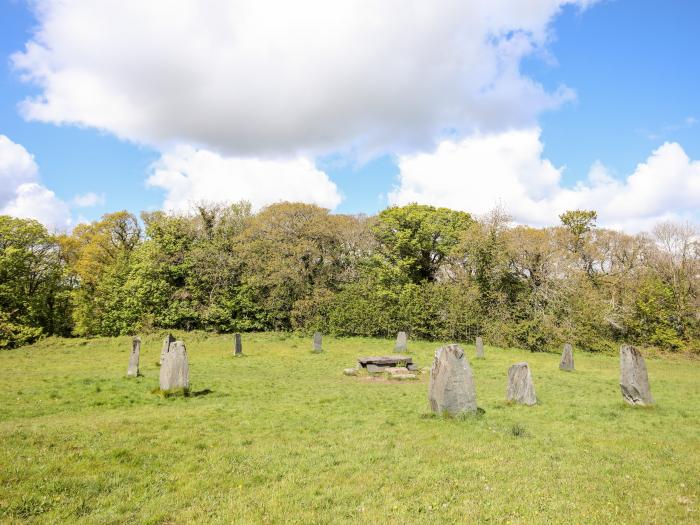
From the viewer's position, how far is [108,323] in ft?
127

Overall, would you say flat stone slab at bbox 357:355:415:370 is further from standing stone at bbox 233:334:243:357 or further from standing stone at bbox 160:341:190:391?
standing stone at bbox 160:341:190:391

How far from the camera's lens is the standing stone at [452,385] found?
11367 mm

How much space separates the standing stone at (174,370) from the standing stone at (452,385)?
824cm

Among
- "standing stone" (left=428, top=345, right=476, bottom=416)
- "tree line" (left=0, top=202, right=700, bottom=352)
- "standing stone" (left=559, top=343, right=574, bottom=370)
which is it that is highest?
"tree line" (left=0, top=202, right=700, bottom=352)

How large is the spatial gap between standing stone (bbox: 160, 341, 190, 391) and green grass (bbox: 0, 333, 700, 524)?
597 mm

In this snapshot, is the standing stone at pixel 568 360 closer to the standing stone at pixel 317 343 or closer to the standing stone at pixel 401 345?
the standing stone at pixel 401 345

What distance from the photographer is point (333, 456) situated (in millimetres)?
8461

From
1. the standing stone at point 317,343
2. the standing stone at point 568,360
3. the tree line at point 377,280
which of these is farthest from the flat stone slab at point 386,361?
the tree line at point 377,280

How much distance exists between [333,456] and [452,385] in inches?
169

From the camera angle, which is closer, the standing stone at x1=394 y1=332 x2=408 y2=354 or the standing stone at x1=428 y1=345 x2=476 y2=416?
the standing stone at x1=428 y1=345 x2=476 y2=416

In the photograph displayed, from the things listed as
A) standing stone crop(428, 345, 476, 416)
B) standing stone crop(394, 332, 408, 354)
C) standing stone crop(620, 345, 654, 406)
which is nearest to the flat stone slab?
standing stone crop(394, 332, 408, 354)

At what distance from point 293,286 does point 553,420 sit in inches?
1060

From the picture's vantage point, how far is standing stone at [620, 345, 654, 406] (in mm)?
13172

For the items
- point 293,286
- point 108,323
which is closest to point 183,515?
point 293,286
